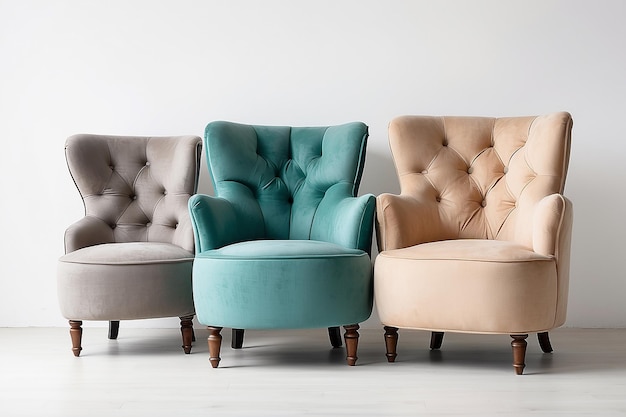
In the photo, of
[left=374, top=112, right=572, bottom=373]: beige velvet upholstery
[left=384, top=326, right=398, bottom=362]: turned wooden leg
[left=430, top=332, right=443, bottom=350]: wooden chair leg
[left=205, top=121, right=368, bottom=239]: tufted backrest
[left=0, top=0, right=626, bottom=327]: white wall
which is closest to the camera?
[left=374, top=112, right=572, bottom=373]: beige velvet upholstery

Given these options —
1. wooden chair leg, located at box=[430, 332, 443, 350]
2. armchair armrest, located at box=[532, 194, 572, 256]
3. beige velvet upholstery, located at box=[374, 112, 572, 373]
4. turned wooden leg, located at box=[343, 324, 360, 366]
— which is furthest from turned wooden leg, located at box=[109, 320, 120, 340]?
armchair armrest, located at box=[532, 194, 572, 256]

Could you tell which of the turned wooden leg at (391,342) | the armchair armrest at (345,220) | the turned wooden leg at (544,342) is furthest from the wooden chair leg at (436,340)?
the armchair armrest at (345,220)

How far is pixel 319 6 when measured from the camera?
3.74 m

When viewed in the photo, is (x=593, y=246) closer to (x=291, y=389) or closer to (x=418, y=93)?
(x=418, y=93)

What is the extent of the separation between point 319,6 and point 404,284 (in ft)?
5.37

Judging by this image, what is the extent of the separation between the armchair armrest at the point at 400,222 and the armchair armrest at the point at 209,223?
1.98ft

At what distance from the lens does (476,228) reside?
320cm

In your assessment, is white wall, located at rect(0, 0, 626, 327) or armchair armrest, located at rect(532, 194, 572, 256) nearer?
armchair armrest, located at rect(532, 194, 572, 256)

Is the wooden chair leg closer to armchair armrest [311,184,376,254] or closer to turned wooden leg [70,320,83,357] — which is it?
armchair armrest [311,184,376,254]

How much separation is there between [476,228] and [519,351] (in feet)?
2.17

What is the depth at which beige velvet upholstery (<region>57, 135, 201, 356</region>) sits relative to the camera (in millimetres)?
2975

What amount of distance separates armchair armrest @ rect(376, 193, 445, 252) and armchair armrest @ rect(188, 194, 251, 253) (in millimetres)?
604

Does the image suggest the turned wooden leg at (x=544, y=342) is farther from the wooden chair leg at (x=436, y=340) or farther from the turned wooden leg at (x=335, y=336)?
the turned wooden leg at (x=335, y=336)

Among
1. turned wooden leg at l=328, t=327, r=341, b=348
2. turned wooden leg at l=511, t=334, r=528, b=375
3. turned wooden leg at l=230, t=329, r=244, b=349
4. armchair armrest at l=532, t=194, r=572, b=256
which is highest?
armchair armrest at l=532, t=194, r=572, b=256
